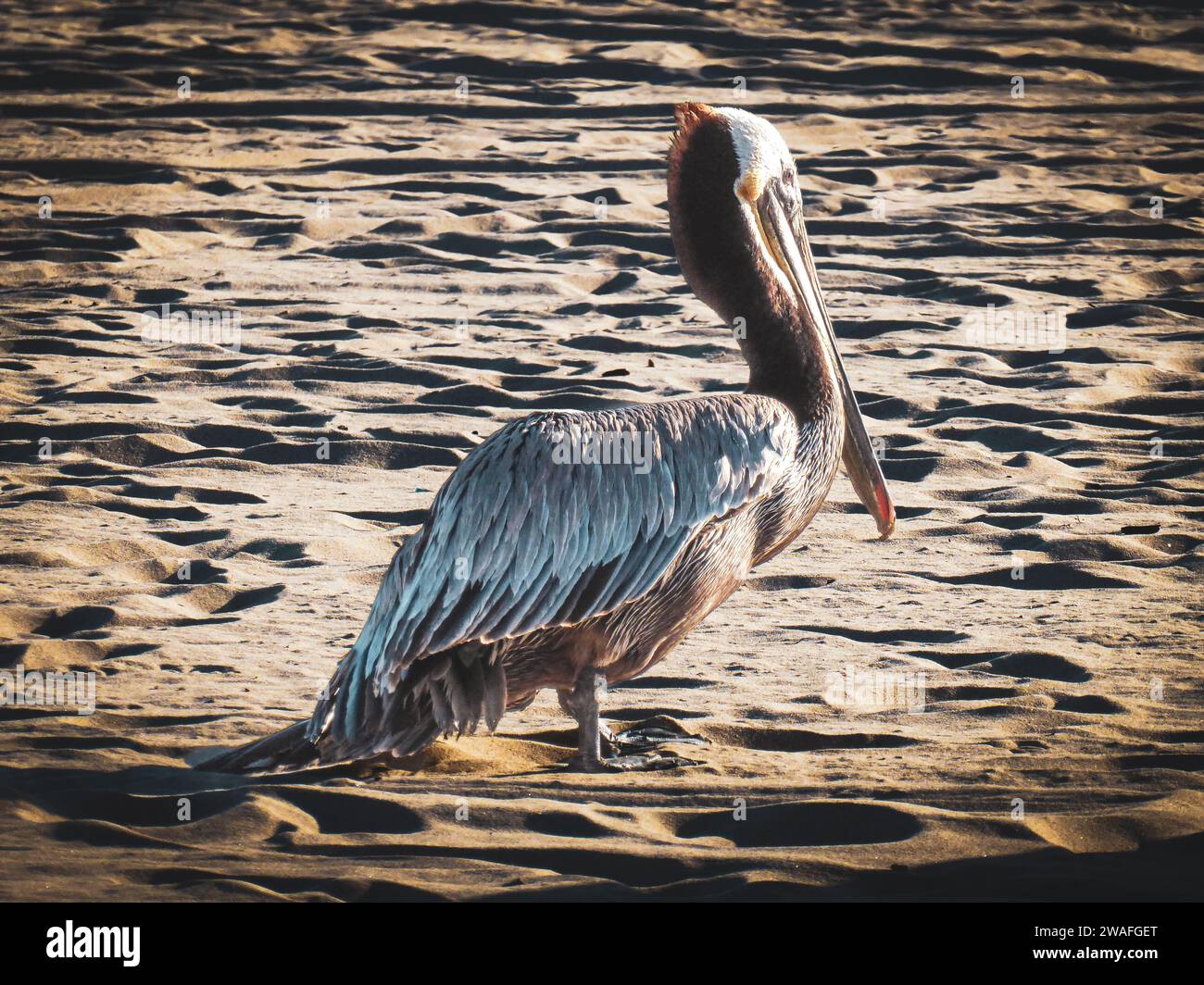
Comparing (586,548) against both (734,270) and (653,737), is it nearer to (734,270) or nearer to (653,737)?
(653,737)

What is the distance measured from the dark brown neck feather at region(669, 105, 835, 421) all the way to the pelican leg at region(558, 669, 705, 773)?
928mm

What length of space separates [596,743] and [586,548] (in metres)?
0.46

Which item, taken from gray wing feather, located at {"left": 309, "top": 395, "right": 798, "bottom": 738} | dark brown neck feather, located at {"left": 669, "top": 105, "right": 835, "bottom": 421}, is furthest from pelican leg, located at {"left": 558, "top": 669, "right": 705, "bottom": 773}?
dark brown neck feather, located at {"left": 669, "top": 105, "right": 835, "bottom": 421}

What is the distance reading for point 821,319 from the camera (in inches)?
185

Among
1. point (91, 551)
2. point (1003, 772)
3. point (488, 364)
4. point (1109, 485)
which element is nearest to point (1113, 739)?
point (1003, 772)

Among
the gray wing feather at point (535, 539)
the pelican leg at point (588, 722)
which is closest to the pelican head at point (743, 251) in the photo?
the gray wing feather at point (535, 539)

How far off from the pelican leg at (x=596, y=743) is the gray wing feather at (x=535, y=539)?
0.20 m

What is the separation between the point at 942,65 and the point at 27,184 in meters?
6.52

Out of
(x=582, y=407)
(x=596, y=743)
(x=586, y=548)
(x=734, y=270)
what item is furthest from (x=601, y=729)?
(x=582, y=407)

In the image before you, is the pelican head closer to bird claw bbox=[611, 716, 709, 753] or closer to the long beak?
the long beak

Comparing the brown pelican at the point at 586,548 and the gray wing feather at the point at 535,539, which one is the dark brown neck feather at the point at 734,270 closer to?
the brown pelican at the point at 586,548

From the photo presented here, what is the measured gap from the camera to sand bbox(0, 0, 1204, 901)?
3.58 meters

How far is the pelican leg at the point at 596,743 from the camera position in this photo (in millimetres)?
3961

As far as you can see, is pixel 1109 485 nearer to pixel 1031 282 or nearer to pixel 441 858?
pixel 1031 282
